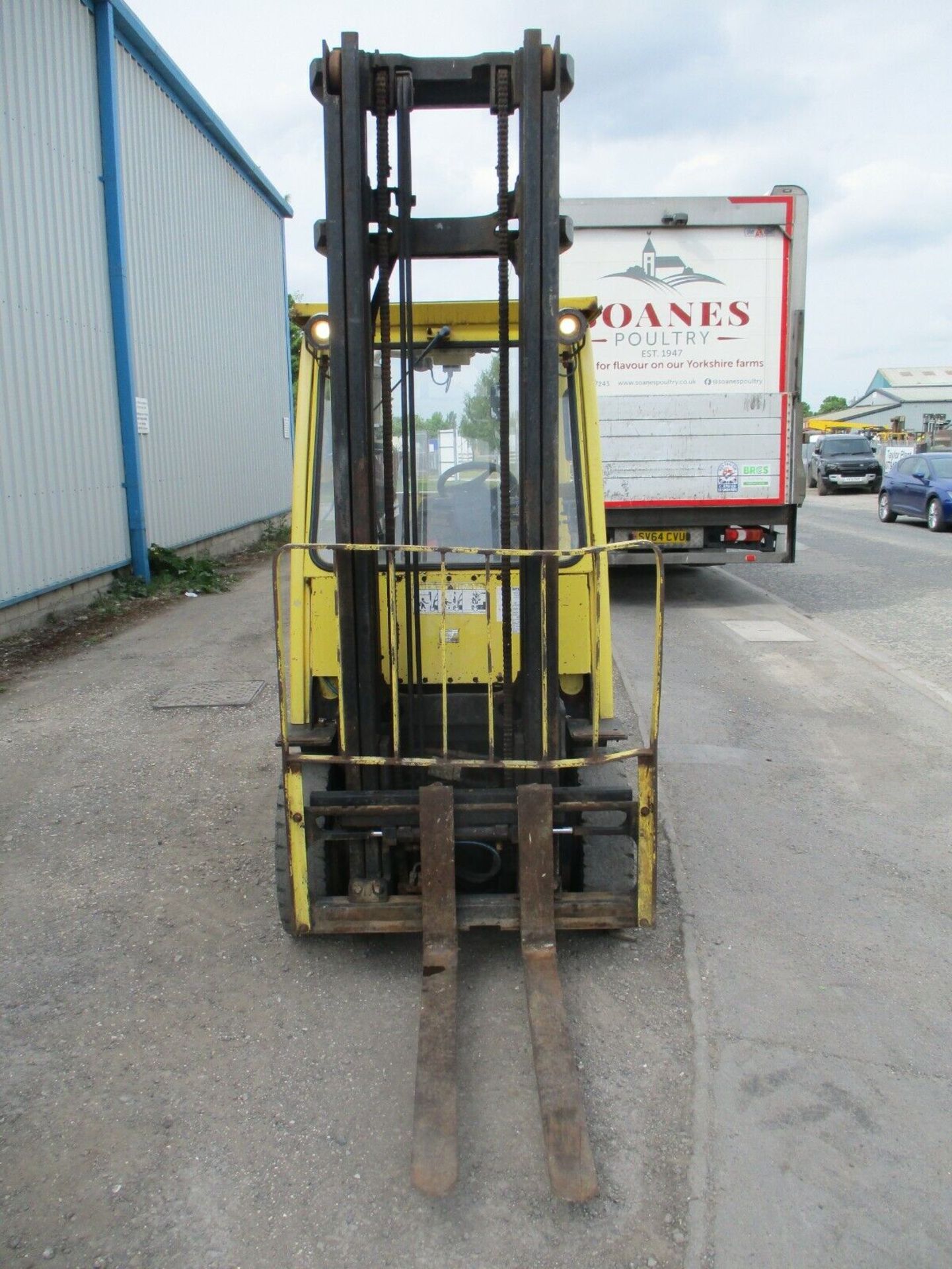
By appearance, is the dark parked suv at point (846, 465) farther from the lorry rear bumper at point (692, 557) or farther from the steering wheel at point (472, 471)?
the steering wheel at point (472, 471)

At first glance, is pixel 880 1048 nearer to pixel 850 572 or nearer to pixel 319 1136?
pixel 319 1136

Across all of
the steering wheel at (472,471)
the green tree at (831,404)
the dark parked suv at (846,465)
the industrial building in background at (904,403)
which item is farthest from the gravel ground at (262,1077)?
the green tree at (831,404)

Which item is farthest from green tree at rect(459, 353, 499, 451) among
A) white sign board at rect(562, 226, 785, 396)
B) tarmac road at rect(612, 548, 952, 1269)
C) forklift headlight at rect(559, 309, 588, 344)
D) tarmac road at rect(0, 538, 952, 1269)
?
white sign board at rect(562, 226, 785, 396)

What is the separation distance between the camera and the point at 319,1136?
9.71ft

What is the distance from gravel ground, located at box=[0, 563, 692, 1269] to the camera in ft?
8.53

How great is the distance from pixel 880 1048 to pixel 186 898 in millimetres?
2900

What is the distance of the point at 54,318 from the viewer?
10773 millimetres

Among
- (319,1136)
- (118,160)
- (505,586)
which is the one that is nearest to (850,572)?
(118,160)

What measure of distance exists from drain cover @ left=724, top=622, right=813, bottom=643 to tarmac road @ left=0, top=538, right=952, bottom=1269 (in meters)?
4.14

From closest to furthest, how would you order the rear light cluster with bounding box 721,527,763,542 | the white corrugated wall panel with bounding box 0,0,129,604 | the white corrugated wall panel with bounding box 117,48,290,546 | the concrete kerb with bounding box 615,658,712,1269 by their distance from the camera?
the concrete kerb with bounding box 615,658,712,1269
the white corrugated wall panel with bounding box 0,0,129,604
the rear light cluster with bounding box 721,527,763,542
the white corrugated wall panel with bounding box 117,48,290,546

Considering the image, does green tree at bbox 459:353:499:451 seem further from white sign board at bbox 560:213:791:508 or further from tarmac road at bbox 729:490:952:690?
white sign board at bbox 560:213:791:508

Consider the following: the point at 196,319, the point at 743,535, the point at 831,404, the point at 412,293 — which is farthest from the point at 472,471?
the point at 831,404

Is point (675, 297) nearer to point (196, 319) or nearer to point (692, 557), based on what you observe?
point (692, 557)

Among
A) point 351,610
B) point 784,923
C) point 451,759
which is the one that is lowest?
point 784,923
